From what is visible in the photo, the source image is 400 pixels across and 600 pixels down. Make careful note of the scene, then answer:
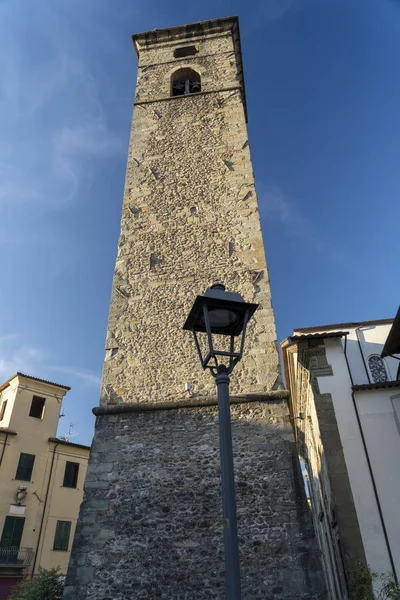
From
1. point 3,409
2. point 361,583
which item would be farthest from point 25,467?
point 361,583

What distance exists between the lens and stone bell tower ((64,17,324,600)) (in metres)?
6.64

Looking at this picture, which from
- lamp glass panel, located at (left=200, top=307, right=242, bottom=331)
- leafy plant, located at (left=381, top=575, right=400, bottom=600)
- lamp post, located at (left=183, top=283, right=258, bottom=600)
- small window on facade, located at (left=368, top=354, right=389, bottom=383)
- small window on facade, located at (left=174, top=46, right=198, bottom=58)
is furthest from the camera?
small window on facade, located at (left=174, top=46, right=198, bottom=58)

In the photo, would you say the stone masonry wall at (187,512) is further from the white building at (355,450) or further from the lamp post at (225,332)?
the lamp post at (225,332)

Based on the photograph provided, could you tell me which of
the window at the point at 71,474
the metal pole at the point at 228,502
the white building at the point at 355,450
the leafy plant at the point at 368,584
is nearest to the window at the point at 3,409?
the window at the point at 71,474

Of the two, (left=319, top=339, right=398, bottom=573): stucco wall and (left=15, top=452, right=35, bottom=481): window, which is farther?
(left=15, top=452, right=35, bottom=481): window

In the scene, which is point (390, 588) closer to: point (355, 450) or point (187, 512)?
point (355, 450)

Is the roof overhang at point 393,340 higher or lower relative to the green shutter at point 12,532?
higher

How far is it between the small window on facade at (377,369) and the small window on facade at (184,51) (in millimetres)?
11887

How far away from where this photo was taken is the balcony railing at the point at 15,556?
1552cm

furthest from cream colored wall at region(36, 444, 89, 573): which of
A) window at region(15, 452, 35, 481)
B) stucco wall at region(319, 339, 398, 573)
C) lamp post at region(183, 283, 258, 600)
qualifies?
lamp post at region(183, 283, 258, 600)

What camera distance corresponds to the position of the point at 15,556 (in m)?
15.8

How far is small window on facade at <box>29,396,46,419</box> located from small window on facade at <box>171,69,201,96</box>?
13431mm

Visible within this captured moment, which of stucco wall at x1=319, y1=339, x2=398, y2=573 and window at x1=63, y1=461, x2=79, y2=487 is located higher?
window at x1=63, y1=461, x2=79, y2=487

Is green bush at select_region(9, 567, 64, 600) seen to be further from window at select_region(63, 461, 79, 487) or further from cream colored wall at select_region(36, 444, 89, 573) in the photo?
window at select_region(63, 461, 79, 487)
